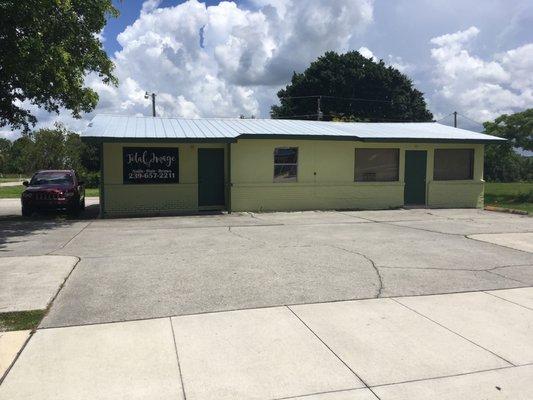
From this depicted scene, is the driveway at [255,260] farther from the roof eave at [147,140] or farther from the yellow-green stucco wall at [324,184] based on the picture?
the yellow-green stucco wall at [324,184]

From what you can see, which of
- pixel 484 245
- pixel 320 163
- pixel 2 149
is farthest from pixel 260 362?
pixel 2 149

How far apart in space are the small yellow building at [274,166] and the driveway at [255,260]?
219 centimetres

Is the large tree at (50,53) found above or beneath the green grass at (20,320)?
above

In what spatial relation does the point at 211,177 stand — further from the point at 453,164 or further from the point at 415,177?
the point at 453,164

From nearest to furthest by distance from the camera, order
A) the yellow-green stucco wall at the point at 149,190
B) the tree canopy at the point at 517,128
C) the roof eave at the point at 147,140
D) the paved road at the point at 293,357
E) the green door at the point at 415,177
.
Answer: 1. the paved road at the point at 293,357
2. the roof eave at the point at 147,140
3. the yellow-green stucco wall at the point at 149,190
4. the green door at the point at 415,177
5. the tree canopy at the point at 517,128

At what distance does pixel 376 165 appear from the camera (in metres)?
18.3

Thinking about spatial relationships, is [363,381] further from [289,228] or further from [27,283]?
[289,228]

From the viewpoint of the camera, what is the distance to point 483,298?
634 centimetres

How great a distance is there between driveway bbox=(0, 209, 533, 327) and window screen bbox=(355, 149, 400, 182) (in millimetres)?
4083

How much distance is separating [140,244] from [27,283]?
3.39 meters

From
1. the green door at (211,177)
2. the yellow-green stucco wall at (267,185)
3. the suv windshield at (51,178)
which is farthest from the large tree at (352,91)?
the suv windshield at (51,178)

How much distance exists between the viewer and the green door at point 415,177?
1848cm

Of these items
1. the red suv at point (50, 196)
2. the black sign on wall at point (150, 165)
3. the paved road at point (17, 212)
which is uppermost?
the black sign on wall at point (150, 165)

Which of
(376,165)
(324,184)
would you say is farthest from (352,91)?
(324,184)
